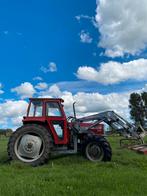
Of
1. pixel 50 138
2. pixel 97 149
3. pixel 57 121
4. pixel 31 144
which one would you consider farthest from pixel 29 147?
pixel 97 149

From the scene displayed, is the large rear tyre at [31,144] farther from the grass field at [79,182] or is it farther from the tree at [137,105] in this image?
the tree at [137,105]

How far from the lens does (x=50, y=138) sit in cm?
1439

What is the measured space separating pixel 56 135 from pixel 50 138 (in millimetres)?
615

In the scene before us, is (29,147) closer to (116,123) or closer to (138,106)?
(116,123)

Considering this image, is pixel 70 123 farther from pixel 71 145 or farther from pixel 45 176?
pixel 45 176

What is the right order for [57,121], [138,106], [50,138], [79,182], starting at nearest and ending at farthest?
1. [79,182]
2. [50,138]
3. [57,121]
4. [138,106]

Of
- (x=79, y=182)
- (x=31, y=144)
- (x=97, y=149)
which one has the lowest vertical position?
(x=79, y=182)

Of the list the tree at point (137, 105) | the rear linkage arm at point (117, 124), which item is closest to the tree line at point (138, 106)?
the tree at point (137, 105)

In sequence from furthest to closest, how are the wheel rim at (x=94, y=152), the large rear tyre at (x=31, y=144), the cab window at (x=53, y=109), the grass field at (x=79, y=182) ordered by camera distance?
the cab window at (x=53, y=109), the wheel rim at (x=94, y=152), the large rear tyre at (x=31, y=144), the grass field at (x=79, y=182)

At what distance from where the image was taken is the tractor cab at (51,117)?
14.9m

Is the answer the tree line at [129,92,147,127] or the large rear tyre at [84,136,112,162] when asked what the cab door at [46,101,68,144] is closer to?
the large rear tyre at [84,136,112,162]

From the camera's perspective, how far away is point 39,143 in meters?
14.4

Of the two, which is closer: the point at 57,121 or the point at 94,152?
the point at 94,152

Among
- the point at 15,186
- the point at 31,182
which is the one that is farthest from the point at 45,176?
the point at 15,186
